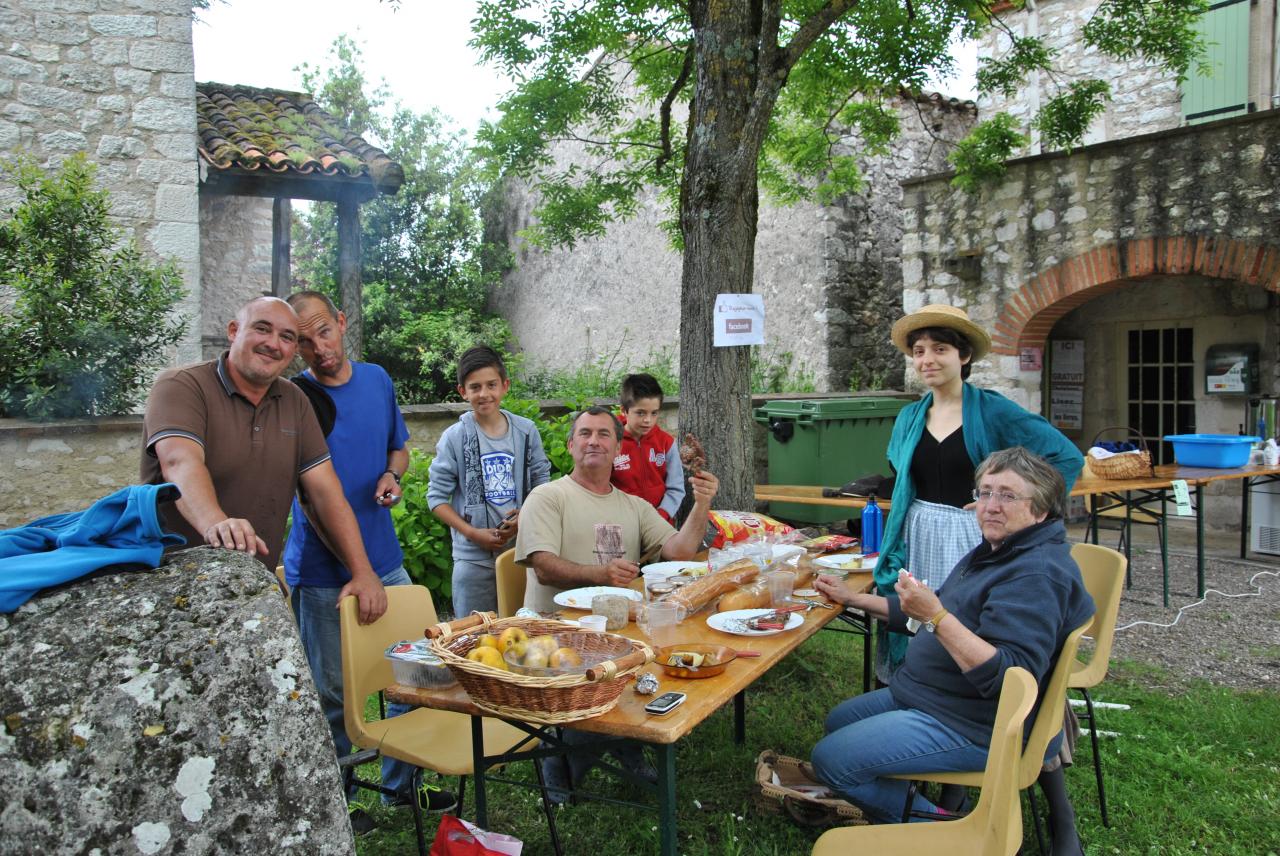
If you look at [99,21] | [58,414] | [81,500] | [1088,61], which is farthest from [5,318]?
[1088,61]

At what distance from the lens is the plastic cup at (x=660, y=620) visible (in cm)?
285

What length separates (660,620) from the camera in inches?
114

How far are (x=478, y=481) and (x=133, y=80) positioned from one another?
587 cm

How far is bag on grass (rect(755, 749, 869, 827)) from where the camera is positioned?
312cm

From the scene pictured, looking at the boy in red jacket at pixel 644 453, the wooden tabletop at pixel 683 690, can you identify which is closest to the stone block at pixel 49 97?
the boy in red jacket at pixel 644 453

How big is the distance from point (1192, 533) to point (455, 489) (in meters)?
8.16

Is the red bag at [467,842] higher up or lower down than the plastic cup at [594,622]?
lower down

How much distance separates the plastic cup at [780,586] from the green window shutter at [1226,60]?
8.86m

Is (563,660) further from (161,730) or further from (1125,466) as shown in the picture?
(1125,466)

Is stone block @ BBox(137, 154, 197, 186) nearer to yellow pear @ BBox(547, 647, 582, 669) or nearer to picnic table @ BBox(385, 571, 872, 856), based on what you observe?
picnic table @ BBox(385, 571, 872, 856)

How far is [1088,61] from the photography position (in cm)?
1054

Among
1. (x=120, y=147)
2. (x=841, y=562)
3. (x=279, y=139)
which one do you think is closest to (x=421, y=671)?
(x=841, y=562)

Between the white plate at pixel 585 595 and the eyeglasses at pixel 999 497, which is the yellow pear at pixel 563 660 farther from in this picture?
the eyeglasses at pixel 999 497

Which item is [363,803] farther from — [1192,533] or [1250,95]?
[1250,95]
